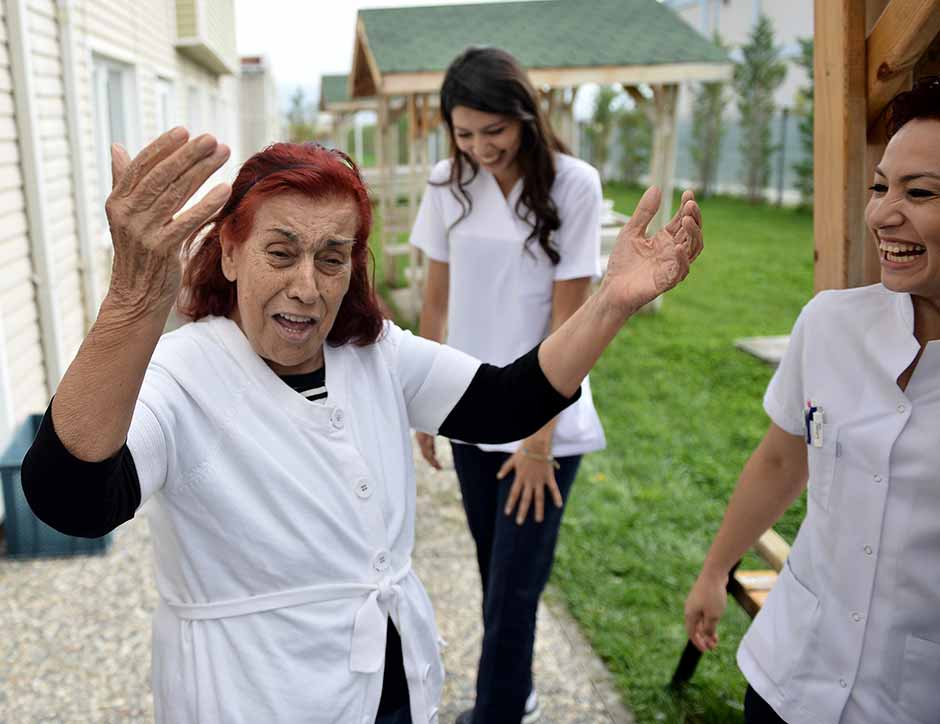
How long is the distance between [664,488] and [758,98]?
18.8 metres

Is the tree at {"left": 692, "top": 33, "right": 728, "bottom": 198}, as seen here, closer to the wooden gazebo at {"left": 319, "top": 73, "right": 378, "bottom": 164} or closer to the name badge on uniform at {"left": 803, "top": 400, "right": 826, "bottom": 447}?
the wooden gazebo at {"left": 319, "top": 73, "right": 378, "bottom": 164}

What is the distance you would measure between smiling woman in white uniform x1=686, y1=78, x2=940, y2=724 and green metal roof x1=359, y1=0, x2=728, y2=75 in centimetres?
695

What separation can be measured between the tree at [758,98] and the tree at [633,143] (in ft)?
12.0

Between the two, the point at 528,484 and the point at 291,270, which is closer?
the point at 291,270

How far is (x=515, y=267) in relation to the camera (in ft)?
8.53

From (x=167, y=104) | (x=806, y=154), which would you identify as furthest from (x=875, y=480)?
(x=806, y=154)

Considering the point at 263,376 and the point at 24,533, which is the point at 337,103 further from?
the point at 263,376

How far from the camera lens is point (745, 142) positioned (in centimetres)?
2233

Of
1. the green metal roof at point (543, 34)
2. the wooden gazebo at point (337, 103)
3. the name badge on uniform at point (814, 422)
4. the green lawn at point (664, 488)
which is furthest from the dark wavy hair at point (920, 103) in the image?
the wooden gazebo at point (337, 103)

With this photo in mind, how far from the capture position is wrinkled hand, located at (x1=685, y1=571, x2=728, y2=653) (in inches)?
80.8

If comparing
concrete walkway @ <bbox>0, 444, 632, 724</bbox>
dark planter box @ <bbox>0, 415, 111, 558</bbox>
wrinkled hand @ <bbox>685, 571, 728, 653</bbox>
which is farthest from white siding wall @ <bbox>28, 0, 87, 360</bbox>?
wrinkled hand @ <bbox>685, 571, 728, 653</bbox>

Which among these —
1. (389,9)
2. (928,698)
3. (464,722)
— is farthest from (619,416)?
(389,9)

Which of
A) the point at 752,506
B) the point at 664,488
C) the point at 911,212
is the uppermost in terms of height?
the point at 911,212

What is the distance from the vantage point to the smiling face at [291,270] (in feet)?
4.93
